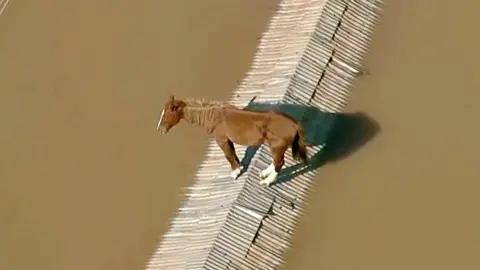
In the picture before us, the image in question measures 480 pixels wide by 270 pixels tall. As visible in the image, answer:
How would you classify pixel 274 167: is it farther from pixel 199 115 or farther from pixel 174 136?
pixel 174 136

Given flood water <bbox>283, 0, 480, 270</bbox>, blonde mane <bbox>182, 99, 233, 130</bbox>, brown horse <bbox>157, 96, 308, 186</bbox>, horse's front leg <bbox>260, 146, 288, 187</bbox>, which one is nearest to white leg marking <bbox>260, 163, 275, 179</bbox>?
horse's front leg <bbox>260, 146, 288, 187</bbox>

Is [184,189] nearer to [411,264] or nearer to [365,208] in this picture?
[365,208]

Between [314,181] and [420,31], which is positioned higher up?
[420,31]

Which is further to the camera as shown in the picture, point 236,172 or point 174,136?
point 174,136

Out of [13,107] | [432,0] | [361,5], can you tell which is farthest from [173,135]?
[432,0]

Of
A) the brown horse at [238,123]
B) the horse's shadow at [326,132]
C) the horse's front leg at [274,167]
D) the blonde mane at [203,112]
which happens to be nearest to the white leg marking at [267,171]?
the horse's front leg at [274,167]

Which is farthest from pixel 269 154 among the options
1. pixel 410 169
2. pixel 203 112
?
pixel 410 169
